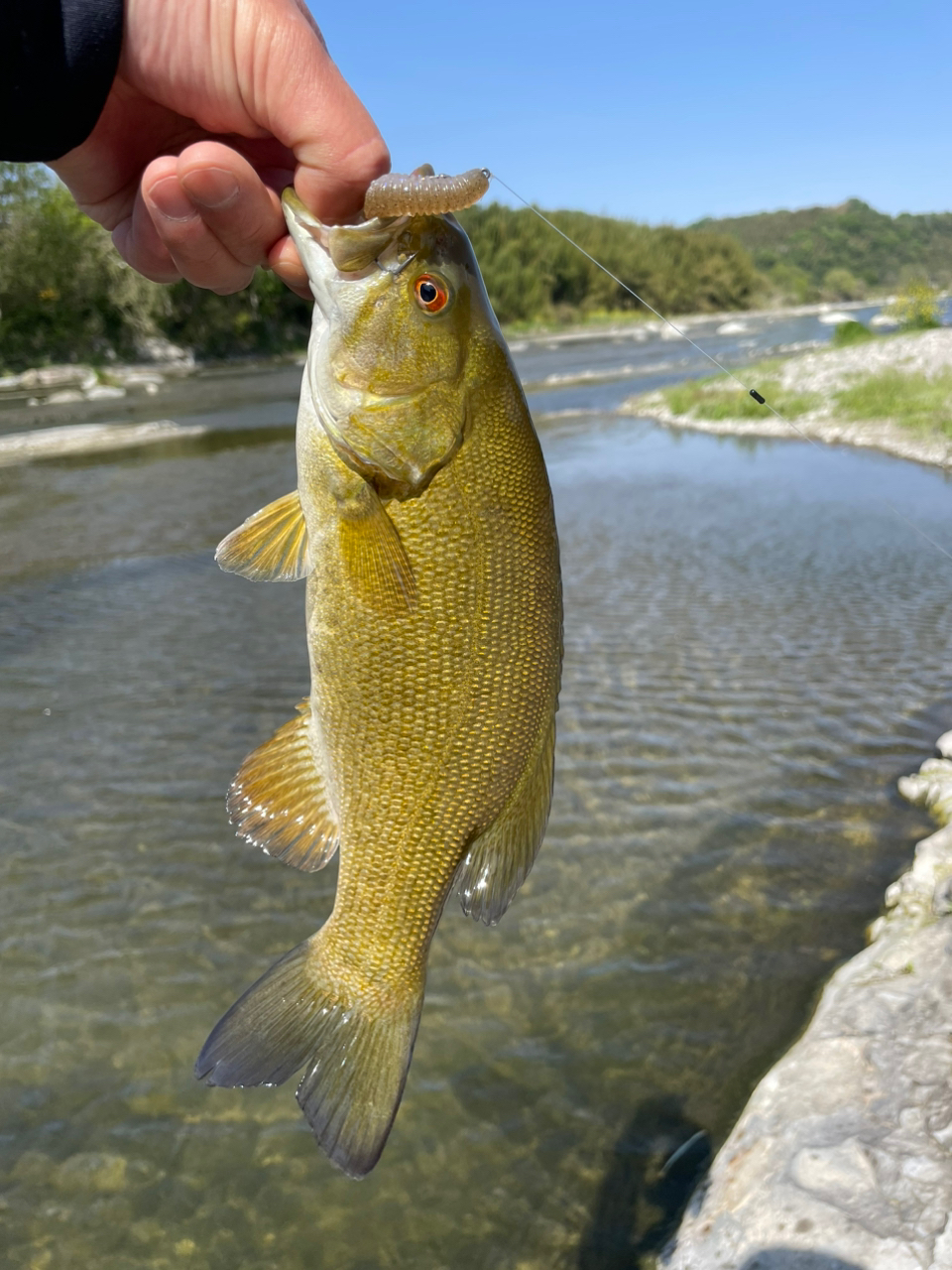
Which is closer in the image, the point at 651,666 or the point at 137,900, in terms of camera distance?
the point at 137,900

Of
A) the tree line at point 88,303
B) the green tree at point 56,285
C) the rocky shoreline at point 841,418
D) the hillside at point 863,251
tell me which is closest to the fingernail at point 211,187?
the rocky shoreline at point 841,418

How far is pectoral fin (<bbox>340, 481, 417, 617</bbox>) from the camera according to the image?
2.04 metres

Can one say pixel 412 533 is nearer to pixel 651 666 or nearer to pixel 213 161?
pixel 213 161

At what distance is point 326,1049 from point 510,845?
616 mm

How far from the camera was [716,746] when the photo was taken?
23.5 ft

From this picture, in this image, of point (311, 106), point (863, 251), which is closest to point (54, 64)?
point (311, 106)

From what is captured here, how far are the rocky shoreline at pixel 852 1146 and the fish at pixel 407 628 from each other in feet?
5.93

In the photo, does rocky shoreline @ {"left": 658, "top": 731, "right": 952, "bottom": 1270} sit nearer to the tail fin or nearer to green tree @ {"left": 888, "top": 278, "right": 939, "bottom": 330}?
the tail fin

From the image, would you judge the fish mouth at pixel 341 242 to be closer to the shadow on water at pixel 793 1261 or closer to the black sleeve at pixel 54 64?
the black sleeve at pixel 54 64

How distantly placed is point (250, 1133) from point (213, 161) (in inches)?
154

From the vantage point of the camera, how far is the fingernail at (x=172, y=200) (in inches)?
88.4

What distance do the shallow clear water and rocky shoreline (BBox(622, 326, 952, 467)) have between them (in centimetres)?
813

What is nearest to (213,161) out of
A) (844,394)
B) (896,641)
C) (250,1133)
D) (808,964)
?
(250,1133)

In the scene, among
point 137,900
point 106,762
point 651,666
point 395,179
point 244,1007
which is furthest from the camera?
point 651,666
